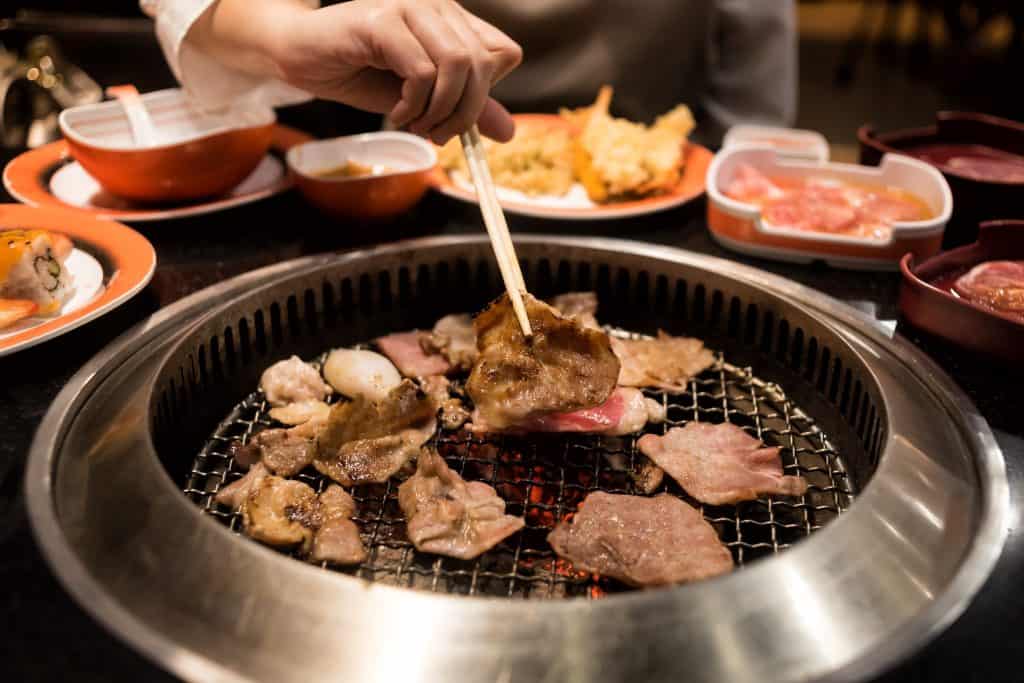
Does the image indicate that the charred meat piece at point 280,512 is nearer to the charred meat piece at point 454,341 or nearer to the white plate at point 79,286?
the charred meat piece at point 454,341

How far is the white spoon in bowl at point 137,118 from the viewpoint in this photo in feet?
9.54

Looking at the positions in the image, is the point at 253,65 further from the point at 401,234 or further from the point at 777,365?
the point at 777,365

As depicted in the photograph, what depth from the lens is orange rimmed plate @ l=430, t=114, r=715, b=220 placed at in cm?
282

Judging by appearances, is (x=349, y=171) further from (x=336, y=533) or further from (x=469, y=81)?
(x=336, y=533)

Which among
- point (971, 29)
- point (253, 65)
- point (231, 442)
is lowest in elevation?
point (971, 29)

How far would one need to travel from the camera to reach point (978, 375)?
202 centimetres

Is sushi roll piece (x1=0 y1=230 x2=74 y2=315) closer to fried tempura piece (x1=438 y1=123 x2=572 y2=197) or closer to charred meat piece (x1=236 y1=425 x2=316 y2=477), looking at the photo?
Answer: charred meat piece (x1=236 y1=425 x2=316 y2=477)

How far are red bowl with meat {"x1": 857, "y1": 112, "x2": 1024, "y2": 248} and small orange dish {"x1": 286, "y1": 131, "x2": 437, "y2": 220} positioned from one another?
1.61m

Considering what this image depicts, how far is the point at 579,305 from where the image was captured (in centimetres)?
252

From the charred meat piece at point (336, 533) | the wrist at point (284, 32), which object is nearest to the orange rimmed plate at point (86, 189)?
the wrist at point (284, 32)

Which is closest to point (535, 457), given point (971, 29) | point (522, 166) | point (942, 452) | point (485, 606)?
point (485, 606)

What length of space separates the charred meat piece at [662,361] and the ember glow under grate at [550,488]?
0.13 ft

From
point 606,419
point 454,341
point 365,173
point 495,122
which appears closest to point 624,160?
point 495,122

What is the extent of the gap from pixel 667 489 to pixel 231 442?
1.08 meters
